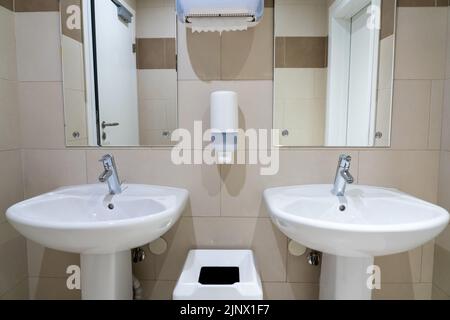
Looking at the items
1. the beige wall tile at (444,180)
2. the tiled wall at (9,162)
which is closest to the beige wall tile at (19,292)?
the tiled wall at (9,162)

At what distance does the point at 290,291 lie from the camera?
134 cm

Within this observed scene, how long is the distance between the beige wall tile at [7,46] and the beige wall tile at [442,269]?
187cm

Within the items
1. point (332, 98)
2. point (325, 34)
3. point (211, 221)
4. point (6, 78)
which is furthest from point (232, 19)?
point (6, 78)

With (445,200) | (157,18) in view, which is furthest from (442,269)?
(157,18)

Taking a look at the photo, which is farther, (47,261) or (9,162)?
(47,261)

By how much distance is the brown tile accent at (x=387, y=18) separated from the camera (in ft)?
4.11

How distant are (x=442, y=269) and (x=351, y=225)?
749 mm

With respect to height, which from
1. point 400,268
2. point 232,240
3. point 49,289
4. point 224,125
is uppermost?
point 224,125

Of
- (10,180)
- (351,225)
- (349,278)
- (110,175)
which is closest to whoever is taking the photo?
A: (351,225)

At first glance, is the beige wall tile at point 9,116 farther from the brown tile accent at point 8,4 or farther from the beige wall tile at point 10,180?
the brown tile accent at point 8,4

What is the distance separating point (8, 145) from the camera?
1270 millimetres

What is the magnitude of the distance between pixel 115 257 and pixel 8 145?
65 centimetres

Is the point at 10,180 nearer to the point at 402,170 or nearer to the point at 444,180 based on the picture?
the point at 402,170

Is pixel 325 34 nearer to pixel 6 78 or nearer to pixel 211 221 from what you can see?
pixel 211 221
